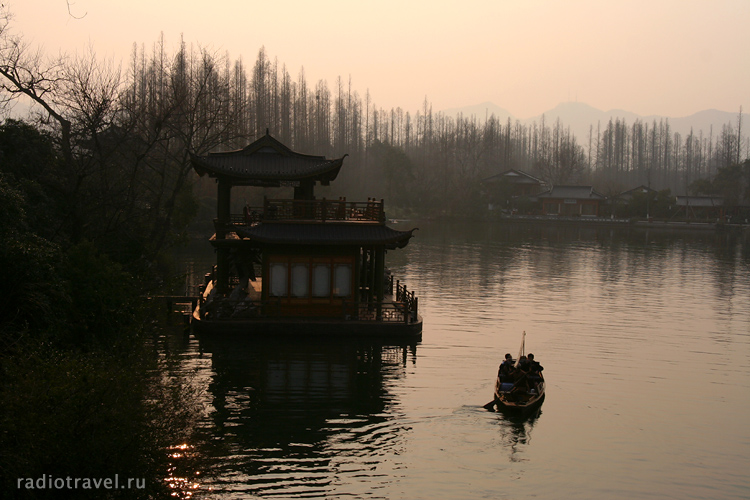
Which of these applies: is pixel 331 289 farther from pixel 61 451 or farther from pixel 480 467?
pixel 61 451

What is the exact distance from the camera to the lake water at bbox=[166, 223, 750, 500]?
14.1 metres

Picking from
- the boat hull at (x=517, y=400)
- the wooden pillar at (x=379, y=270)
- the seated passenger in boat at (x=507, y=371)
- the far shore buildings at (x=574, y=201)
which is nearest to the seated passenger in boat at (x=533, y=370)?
the boat hull at (x=517, y=400)

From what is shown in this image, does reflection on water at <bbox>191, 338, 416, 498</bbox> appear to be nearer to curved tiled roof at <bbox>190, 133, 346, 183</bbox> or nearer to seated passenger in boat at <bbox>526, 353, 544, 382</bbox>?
seated passenger in boat at <bbox>526, 353, 544, 382</bbox>

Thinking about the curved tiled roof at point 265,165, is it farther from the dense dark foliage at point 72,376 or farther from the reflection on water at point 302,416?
the dense dark foliage at point 72,376

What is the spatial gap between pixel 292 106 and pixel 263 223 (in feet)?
260

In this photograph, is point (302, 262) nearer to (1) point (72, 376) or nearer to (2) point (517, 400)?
(2) point (517, 400)

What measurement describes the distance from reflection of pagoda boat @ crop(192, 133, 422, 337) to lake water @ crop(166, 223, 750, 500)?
2.69ft

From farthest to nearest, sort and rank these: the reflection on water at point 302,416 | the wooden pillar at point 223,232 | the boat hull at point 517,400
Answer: the wooden pillar at point 223,232 < the boat hull at point 517,400 < the reflection on water at point 302,416

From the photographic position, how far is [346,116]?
11794 centimetres

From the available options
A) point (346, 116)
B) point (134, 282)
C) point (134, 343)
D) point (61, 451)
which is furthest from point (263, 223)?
point (346, 116)

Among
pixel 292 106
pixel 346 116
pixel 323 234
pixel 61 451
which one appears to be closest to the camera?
pixel 61 451

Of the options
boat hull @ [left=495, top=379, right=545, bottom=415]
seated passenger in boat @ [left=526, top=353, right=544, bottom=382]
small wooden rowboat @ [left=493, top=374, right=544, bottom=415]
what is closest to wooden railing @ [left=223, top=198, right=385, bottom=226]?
seated passenger in boat @ [left=526, top=353, right=544, bottom=382]

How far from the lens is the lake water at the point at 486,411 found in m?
14.1

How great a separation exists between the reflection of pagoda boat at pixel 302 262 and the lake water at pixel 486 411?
2.69ft
